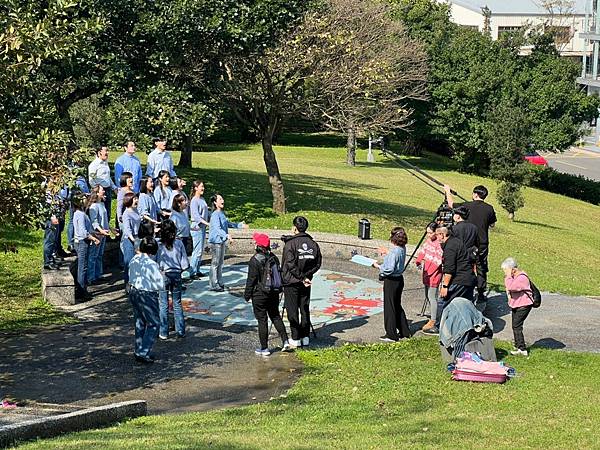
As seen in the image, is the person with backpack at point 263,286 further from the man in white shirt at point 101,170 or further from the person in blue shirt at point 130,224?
the man in white shirt at point 101,170

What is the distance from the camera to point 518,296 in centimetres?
1266

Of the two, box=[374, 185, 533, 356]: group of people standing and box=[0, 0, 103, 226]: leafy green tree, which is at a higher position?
box=[0, 0, 103, 226]: leafy green tree

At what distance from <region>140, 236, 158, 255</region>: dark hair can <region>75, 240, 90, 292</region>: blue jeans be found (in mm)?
2988

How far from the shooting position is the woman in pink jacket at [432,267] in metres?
14.0

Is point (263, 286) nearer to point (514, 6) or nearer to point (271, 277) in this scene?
point (271, 277)

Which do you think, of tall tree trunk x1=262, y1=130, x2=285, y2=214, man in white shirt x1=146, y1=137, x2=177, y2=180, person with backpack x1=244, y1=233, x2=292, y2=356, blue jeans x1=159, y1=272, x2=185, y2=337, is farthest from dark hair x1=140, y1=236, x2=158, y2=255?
tall tree trunk x1=262, y1=130, x2=285, y2=214

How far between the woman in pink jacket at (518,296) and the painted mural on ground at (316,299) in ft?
10.4

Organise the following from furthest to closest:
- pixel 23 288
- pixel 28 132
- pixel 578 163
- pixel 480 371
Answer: pixel 578 163
pixel 23 288
pixel 480 371
pixel 28 132

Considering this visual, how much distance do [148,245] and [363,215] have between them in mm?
14352

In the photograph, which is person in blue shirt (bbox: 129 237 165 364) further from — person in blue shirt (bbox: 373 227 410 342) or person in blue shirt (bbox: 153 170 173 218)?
person in blue shirt (bbox: 153 170 173 218)

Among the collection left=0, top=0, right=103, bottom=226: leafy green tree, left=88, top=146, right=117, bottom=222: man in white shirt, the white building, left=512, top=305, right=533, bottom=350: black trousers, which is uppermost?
the white building

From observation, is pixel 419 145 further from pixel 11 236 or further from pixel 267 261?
pixel 267 261

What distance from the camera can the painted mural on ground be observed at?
14.9 meters

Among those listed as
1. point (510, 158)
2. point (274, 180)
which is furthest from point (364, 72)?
point (510, 158)
